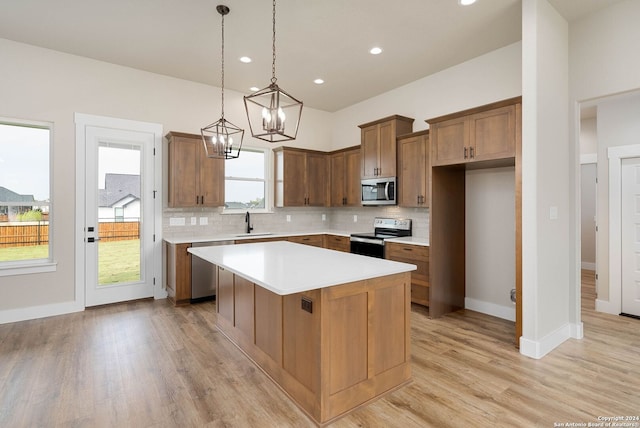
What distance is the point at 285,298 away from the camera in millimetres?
2383

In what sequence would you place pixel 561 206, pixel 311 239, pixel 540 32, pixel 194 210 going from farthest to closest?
1. pixel 311 239
2. pixel 194 210
3. pixel 561 206
4. pixel 540 32

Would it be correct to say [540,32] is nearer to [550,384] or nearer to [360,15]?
[360,15]

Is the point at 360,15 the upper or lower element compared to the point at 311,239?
upper

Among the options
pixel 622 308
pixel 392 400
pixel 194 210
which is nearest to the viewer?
pixel 392 400

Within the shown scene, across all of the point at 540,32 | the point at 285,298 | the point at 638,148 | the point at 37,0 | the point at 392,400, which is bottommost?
the point at 392,400

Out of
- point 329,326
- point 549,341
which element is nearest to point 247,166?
point 329,326

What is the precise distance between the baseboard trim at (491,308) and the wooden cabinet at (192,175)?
3770 mm

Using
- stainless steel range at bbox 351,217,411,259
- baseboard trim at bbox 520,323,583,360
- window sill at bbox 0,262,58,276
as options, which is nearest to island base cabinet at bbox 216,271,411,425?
baseboard trim at bbox 520,323,583,360

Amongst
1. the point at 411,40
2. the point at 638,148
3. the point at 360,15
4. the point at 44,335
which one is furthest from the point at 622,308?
the point at 44,335

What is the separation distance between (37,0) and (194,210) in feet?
9.58

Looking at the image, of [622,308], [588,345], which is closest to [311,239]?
[588,345]

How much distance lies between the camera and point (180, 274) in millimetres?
4500

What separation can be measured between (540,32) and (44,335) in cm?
565

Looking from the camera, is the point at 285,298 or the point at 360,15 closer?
the point at 285,298
